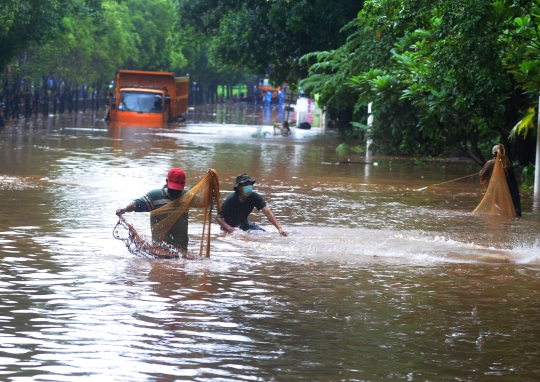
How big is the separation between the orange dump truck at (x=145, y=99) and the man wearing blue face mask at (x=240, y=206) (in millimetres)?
36692

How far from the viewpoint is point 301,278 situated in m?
10.4

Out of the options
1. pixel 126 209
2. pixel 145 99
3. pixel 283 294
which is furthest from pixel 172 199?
pixel 145 99

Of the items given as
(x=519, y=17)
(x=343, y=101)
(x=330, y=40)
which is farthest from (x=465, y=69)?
(x=330, y=40)

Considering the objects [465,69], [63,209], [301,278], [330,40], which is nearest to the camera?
[301,278]

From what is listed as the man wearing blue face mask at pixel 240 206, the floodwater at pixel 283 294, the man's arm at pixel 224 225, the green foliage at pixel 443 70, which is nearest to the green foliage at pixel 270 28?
the green foliage at pixel 443 70

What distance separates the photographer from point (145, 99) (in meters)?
51.7

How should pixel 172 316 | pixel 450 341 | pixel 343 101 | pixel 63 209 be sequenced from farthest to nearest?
pixel 343 101 → pixel 63 209 → pixel 172 316 → pixel 450 341

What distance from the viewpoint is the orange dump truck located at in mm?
50125

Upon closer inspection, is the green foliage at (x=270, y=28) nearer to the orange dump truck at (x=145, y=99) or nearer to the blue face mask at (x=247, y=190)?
the orange dump truck at (x=145, y=99)

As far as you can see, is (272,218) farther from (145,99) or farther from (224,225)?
(145,99)

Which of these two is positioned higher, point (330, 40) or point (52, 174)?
point (330, 40)

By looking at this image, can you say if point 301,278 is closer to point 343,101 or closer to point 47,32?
point 343,101

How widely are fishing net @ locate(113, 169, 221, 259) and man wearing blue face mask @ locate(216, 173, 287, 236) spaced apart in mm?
1303

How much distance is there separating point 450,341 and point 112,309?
9.15 ft
